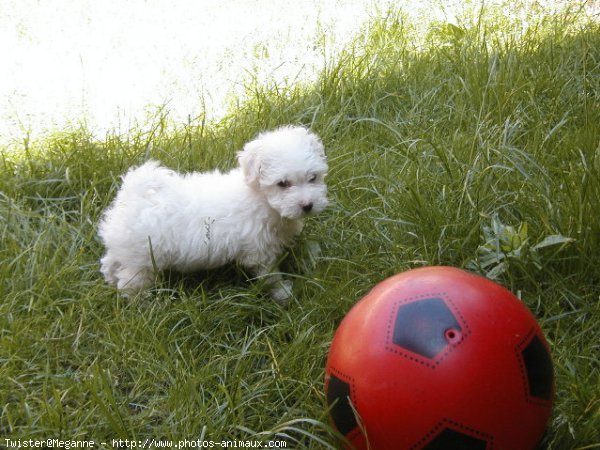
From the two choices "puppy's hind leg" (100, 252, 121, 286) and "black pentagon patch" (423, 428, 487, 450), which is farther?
"puppy's hind leg" (100, 252, 121, 286)

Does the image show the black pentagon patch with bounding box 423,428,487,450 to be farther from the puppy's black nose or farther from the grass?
the puppy's black nose

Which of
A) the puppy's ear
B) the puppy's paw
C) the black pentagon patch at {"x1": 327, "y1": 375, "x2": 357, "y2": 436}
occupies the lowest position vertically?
the puppy's paw

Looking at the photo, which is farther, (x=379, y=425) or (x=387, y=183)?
(x=387, y=183)

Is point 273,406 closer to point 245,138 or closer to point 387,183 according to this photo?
point 387,183

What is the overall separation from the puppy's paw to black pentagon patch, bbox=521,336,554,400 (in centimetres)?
135

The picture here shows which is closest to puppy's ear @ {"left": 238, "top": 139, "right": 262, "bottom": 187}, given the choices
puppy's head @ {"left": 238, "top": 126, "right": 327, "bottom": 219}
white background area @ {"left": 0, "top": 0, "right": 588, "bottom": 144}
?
puppy's head @ {"left": 238, "top": 126, "right": 327, "bottom": 219}

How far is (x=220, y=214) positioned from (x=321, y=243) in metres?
0.55

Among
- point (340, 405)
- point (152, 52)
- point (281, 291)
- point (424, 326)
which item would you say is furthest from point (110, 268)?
point (152, 52)

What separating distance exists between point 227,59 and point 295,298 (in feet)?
8.49

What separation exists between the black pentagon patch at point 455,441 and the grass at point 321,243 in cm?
40

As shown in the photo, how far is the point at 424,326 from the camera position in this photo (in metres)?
1.94

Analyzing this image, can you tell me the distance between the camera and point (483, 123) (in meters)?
3.69

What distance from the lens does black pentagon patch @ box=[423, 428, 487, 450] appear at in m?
1.84

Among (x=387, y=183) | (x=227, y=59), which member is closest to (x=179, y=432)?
(x=387, y=183)
